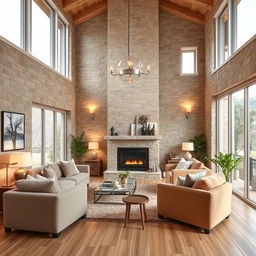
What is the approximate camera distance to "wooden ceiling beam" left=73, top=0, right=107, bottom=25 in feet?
28.5

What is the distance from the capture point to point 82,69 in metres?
8.98

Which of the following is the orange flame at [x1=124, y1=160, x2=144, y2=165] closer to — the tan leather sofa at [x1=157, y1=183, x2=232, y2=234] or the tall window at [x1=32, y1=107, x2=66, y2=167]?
the tall window at [x1=32, y1=107, x2=66, y2=167]

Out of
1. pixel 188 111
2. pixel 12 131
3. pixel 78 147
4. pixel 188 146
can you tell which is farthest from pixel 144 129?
pixel 12 131

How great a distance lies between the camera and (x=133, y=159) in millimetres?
8227

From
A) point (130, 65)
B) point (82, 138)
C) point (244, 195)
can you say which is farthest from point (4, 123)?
point (244, 195)

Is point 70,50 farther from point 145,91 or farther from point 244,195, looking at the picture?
point 244,195

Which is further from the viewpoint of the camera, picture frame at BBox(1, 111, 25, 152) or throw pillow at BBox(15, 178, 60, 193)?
picture frame at BBox(1, 111, 25, 152)

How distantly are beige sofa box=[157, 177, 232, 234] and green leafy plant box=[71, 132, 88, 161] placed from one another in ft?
16.0

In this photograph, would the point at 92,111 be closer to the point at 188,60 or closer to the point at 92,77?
the point at 92,77

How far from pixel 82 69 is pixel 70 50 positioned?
0.82 metres

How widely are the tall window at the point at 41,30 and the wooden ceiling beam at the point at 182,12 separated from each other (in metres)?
4.10

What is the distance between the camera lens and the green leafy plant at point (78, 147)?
8.48 metres

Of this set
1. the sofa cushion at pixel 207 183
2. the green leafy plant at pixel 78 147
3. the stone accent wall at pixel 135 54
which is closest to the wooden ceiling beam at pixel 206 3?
the stone accent wall at pixel 135 54

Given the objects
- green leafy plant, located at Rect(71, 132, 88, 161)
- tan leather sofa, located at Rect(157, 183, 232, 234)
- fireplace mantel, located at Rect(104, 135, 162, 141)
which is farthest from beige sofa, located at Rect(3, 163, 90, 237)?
green leafy plant, located at Rect(71, 132, 88, 161)
